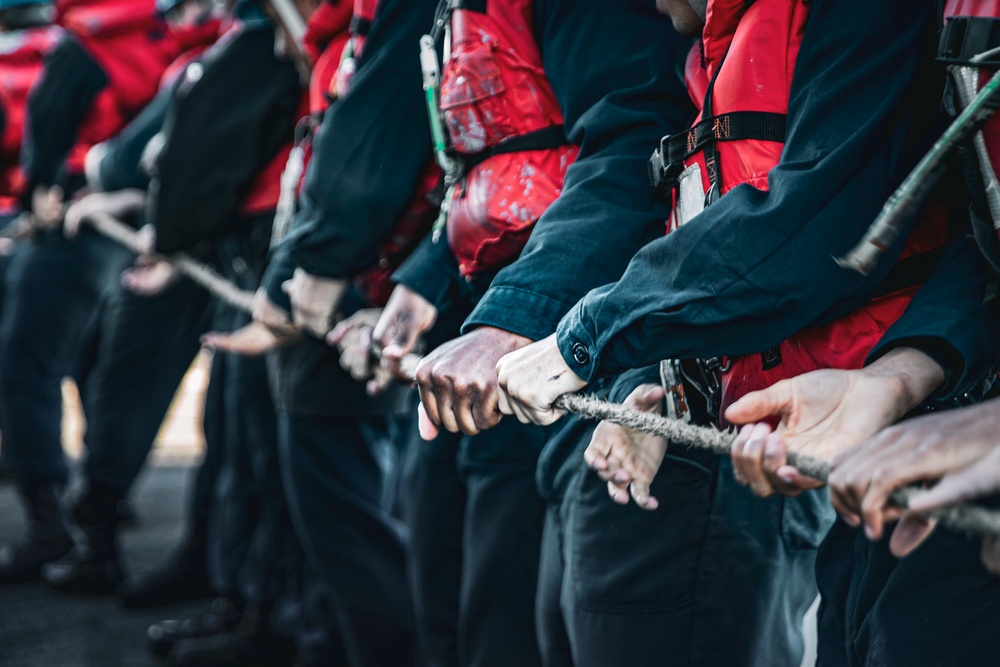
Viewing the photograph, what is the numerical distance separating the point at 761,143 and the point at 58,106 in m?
3.65

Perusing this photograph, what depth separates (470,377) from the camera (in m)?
1.44

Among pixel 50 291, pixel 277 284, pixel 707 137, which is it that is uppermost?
pixel 707 137

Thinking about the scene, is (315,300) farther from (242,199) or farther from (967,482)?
(967,482)

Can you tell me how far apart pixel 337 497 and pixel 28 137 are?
2523mm

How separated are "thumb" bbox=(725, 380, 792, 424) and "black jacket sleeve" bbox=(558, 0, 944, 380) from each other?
0.26 ft

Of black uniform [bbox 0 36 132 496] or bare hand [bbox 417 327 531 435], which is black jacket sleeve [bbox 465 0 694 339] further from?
black uniform [bbox 0 36 132 496]

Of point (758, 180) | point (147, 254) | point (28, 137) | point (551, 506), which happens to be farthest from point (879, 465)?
point (28, 137)

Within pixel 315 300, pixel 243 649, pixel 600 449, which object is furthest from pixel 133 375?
pixel 600 449

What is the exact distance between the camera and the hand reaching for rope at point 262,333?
253 cm

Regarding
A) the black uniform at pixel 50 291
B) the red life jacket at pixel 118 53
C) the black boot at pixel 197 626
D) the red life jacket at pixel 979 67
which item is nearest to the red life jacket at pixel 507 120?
the red life jacket at pixel 979 67

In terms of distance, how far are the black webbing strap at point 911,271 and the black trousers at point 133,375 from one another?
2974 mm

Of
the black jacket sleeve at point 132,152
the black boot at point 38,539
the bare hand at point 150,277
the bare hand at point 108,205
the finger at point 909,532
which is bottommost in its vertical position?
the black boot at point 38,539

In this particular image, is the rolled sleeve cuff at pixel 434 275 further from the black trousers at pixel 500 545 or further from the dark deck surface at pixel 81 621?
the dark deck surface at pixel 81 621

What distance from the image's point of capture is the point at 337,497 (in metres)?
2.64
